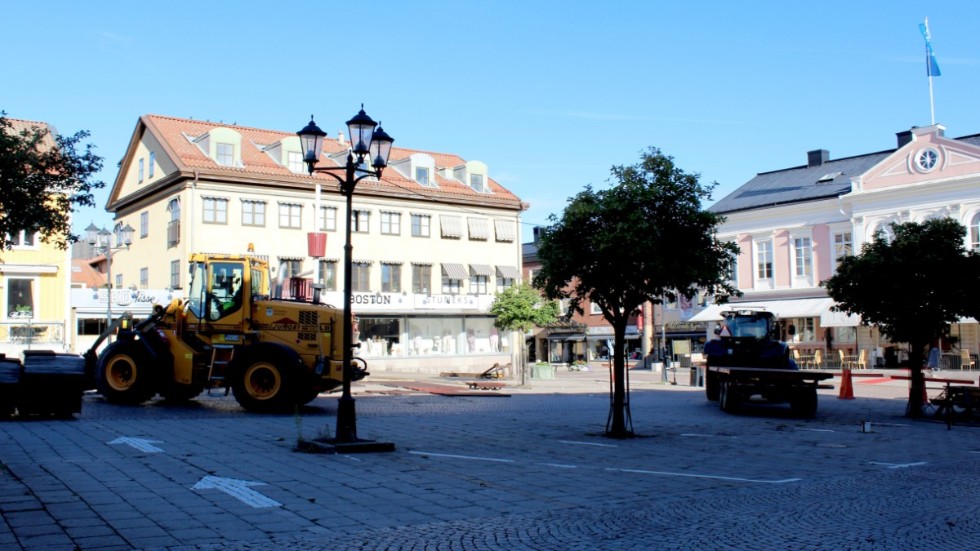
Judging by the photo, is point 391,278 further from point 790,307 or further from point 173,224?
point 790,307

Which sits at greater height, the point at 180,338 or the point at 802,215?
the point at 802,215

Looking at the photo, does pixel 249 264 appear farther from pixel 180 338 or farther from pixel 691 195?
pixel 691 195

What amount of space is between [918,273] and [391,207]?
33.9 m

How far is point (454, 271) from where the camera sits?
51562 millimetres

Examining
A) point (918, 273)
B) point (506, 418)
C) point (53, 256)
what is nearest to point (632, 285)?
point (506, 418)

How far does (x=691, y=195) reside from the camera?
1543 centimetres

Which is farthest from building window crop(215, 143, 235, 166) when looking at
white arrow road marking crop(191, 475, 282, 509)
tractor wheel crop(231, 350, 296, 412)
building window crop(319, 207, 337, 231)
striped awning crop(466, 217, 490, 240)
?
white arrow road marking crop(191, 475, 282, 509)

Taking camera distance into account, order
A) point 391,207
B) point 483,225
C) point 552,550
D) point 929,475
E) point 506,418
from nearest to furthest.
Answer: point 552,550, point 929,475, point 506,418, point 391,207, point 483,225

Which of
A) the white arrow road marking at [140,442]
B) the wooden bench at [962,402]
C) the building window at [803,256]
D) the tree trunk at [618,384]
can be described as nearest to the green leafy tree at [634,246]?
the tree trunk at [618,384]

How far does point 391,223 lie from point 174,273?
11.6m

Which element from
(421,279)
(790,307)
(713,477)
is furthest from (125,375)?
(790,307)

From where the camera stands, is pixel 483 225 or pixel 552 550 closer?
pixel 552 550

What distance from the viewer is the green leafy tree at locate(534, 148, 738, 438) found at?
49.6 feet

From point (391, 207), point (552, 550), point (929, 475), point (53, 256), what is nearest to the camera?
point (552, 550)
